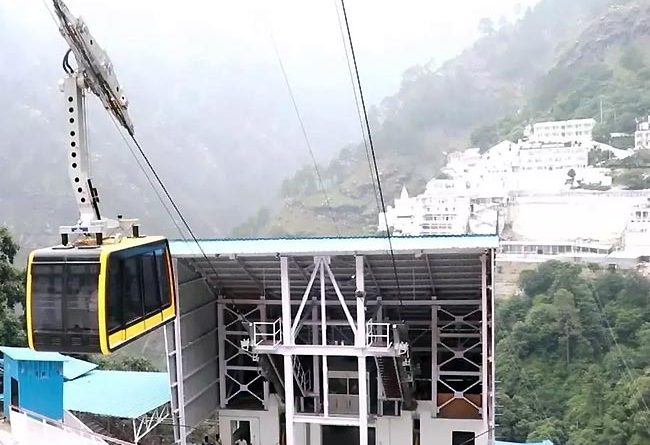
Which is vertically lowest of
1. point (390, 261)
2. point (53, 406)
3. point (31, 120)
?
point (53, 406)

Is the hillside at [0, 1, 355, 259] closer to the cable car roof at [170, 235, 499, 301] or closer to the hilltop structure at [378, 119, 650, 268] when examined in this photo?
the hilltop structure at [378, 119, 650, 268]

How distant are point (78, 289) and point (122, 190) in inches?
1898

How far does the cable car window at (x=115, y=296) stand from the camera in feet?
17.8

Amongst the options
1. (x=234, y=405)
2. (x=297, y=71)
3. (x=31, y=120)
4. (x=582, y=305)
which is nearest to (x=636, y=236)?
(x=582, y=305)

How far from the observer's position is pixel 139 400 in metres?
12.3

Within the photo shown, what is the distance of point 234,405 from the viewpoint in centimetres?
1291

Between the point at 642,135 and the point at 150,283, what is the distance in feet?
155

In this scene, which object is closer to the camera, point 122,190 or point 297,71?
point 122,190

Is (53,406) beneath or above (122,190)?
beneath

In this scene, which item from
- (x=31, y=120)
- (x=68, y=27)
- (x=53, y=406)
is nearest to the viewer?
(x=68, y=27)

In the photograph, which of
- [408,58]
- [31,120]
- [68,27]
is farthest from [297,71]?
[68,27]

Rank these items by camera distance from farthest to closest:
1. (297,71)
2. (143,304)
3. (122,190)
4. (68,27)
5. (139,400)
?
(297,71), (122,190), (139,400), (143,304), (68,27)

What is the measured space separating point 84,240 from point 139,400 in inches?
294

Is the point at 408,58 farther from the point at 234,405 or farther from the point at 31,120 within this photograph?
the point at 234,405
